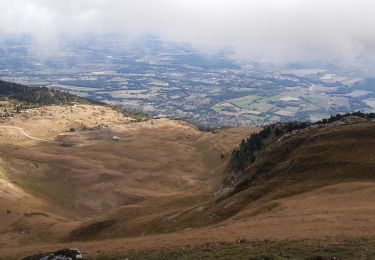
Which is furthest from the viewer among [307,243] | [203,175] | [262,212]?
[203,175]

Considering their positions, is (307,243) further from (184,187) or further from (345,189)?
(184,187)

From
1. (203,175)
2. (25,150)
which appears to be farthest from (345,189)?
(25,150)

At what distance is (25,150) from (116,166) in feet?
113

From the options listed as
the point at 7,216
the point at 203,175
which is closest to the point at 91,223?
the point at 7,216

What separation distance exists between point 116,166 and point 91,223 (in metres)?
92.4

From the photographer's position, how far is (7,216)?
9938cm

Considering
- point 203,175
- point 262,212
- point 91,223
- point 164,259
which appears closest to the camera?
point 164,259

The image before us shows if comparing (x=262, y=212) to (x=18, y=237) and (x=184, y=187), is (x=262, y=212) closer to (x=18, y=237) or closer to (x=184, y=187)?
(x=18, y=237)

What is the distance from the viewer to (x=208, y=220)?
2793 inches

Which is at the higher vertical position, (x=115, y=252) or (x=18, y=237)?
(x=115, y=252)

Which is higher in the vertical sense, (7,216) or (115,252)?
(115,252)

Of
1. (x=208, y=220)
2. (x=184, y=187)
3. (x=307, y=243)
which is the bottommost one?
(x=184, y=187)

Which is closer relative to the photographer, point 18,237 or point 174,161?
point 18,237

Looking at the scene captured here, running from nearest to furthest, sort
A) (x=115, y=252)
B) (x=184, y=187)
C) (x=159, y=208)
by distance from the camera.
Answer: (x=115, y=252)
(x=159, y=208)
(x=184, y=187)
